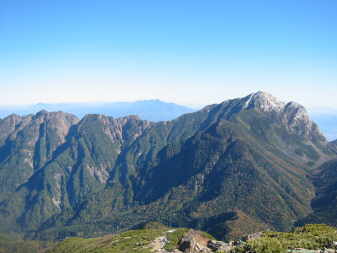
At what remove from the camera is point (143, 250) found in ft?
286

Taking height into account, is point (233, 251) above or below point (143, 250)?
above

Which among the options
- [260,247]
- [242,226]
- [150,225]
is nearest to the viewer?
[260,247]

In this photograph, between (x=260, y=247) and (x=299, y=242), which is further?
(x=299, y=242)

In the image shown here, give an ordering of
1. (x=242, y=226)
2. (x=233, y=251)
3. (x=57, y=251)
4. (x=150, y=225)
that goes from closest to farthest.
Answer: (x=233, y=251) → (x=57, y=251) → (x=150, y=225) → (x=242, y=226)

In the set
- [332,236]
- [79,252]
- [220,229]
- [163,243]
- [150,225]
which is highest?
[332,236]

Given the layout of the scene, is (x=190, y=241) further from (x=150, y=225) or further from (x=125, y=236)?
(x=150, y=225)

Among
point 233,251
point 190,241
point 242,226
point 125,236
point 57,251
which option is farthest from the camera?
point 242,226

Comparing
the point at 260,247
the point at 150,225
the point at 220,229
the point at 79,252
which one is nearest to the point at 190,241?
the point at 260,247

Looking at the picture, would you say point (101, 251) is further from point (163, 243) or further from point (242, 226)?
point (242, 226)

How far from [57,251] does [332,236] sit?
382ft

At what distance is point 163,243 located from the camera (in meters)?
94.0

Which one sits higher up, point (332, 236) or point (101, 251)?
point (332, 236)

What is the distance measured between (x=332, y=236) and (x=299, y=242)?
993 cm

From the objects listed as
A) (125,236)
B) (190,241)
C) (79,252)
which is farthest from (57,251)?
(190,241)
